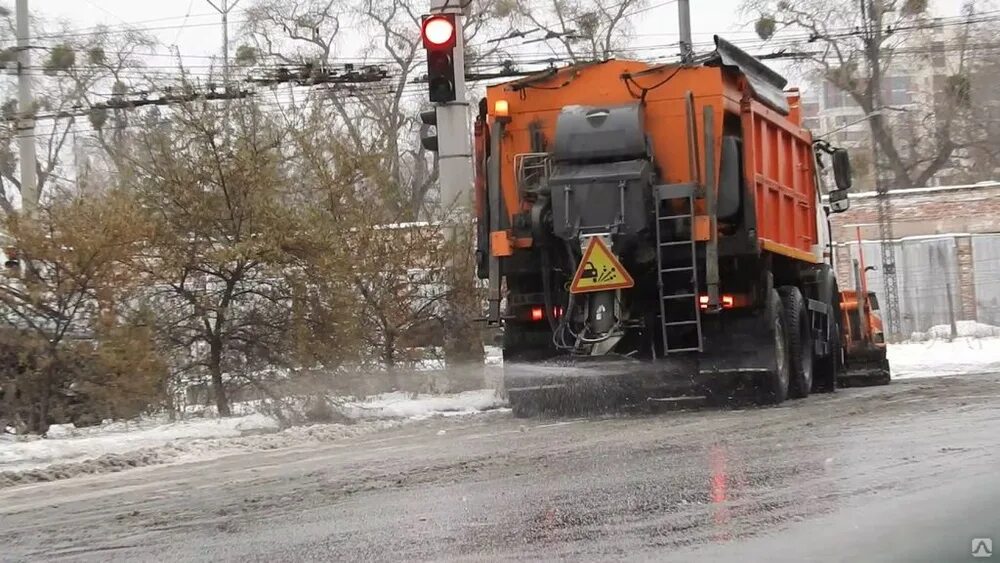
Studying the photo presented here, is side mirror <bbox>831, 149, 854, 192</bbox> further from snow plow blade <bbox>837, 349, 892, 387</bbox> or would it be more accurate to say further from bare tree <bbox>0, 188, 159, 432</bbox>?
bare tree <bbox>0, 188, 159, 432</bbox>

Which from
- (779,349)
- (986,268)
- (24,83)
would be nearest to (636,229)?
(779,349)

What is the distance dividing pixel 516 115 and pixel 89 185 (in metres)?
4.96

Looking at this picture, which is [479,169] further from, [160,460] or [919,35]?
[919,35]

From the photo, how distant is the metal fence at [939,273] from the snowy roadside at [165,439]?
27.4 meters

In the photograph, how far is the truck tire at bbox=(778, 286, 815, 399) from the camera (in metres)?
15.6

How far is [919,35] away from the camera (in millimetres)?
49906

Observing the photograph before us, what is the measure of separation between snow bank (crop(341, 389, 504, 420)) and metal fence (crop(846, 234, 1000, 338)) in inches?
1010

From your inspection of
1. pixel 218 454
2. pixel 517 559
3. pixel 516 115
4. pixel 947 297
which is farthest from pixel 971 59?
pixel 517 559

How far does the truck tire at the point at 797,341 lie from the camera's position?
51.1ft

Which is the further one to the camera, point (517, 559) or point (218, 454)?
point (218, 454)

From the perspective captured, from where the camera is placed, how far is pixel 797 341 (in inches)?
614

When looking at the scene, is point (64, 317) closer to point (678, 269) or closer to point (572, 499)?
point (678, 269)

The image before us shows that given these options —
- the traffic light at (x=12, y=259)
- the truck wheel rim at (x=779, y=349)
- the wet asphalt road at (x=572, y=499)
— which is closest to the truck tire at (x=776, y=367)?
the truck wheel rim at (x=779, y=349)

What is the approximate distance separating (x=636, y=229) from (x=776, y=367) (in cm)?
254
